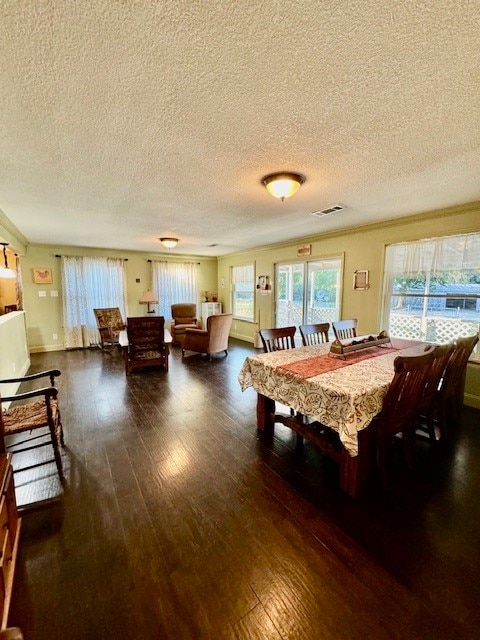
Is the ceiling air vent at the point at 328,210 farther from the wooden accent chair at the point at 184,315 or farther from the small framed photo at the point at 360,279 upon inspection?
the wooden accent chair at the point at 184,315

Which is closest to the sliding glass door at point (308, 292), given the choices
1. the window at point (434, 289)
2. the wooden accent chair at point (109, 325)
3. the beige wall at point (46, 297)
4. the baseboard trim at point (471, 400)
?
the window at point (434, 289)

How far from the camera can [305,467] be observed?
2.11m

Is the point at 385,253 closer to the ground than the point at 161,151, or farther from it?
closer to the ground

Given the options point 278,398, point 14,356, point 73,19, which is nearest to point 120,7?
point 73,19

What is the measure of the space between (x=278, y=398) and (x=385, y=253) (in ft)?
9.73

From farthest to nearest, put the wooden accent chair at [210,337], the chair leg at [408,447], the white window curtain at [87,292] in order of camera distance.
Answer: the white window curtain at [87,292], the wooden accent chair at [210,337], the chair leg at [408,447]

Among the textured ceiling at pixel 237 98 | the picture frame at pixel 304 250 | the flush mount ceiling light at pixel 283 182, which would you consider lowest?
the picture frame at pixel 304 250

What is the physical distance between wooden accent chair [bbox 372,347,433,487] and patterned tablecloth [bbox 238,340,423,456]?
0.09m

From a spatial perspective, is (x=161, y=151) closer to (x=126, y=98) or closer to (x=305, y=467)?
(x=126, y=98)

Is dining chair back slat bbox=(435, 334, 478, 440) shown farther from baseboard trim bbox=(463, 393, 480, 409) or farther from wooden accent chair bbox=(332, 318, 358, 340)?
wooden accent chair bbox=(332, 318, 358, 340)

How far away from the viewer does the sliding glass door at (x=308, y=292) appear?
4.80 metres

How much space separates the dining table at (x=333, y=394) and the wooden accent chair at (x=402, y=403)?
6cm

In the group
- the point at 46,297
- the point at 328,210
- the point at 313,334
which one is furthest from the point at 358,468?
the point at 46,297

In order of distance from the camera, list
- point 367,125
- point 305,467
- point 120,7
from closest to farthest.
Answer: point 120,7 < point 367,125 < point 305,467
